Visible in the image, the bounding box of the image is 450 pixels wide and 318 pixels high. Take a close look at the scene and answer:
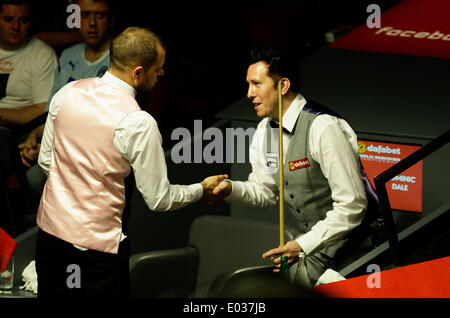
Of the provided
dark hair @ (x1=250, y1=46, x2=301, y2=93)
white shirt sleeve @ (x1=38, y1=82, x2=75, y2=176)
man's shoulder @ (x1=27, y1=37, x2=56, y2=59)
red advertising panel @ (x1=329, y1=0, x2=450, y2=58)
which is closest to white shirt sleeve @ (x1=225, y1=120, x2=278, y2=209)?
dark hair @ (x1=250, y1=46, x2=301, y2=93)

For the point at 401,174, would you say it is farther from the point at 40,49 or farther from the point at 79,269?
the point at 40,49

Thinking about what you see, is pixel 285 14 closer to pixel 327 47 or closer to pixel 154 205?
pixel 327 47

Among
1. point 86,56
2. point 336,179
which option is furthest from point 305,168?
point 86,56

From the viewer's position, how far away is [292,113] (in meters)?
3.97

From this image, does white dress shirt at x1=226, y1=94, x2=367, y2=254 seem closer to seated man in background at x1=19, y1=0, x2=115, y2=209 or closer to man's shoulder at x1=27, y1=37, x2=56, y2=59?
seated man in background at x1=19, y1=0, x2=115, y2=209

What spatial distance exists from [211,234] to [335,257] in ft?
2.12

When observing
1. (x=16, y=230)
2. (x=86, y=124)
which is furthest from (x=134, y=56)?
(x=16, y=230)

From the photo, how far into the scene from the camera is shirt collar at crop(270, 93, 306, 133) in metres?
3.97

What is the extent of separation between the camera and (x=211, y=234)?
4.23 meters

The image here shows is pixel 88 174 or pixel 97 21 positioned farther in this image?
pixel 97 21

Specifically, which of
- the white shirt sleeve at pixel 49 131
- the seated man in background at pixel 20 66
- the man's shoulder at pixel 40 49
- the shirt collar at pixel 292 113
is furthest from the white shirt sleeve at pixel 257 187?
the man's shoulder at pixel 40 49

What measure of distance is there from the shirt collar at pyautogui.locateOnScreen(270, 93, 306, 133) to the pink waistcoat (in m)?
0.92

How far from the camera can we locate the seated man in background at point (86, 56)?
4.85 meters

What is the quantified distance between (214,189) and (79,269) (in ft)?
2.51
